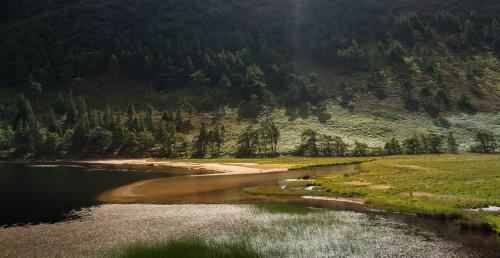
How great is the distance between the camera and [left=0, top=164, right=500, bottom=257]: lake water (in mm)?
31078

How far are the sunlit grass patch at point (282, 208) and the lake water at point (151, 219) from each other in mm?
2259

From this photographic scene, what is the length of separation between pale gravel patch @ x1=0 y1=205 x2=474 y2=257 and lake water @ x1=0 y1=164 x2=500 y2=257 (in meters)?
0.09

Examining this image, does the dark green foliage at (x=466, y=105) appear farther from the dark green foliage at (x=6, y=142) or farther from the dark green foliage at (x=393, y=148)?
the dark green foliage at (x=6, y=142)

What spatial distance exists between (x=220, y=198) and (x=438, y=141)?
93005mm

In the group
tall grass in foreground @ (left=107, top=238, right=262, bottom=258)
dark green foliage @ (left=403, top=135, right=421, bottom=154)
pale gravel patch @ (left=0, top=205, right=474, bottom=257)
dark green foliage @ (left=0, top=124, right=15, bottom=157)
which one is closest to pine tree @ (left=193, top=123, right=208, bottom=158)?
dark green foliage @ (left=403, top=135, right=421, bottom=154)

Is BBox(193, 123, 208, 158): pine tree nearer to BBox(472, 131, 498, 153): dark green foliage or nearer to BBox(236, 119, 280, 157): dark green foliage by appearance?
BBox(236, 119, 280, 157): dark green foliage

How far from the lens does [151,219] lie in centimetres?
4066

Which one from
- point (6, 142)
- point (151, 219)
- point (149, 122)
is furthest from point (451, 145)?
point (6, 142)

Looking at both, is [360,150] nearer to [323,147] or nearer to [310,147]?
[323,147]

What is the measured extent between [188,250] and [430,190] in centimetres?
3514

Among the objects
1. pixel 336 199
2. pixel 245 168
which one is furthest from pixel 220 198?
pixel 245 168

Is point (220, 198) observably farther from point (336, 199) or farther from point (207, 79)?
point (207, 79)

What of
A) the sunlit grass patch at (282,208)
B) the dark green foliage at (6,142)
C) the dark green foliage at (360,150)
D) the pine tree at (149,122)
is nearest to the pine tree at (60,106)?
the dark green foliage at (6,142)

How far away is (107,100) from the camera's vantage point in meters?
185
